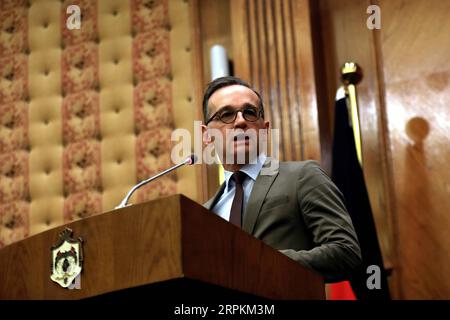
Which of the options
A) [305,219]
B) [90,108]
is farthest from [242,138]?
[90,108]

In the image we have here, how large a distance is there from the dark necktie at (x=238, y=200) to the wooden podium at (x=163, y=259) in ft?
1.48

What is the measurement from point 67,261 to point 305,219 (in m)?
0.73

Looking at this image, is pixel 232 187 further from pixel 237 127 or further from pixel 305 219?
pixel 305 219

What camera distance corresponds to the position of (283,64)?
3691mm

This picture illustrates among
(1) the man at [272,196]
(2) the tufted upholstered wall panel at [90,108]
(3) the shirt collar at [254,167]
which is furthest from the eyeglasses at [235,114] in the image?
(2) the tufted upholstered wall panel at [90,108]

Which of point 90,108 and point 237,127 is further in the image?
point 90,108

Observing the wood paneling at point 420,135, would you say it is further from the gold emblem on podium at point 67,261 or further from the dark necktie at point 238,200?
the gold emblem on podium at point 67,261

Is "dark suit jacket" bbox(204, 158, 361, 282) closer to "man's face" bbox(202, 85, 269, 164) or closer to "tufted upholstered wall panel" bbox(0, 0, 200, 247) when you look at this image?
"man's face" bbox(202, 85, 269, 164)

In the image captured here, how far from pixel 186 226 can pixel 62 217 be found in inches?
113

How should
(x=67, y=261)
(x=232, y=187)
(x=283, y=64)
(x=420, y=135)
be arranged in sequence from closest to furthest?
(x=67, y=261)
(x=232, y=187)
(x=420, y=135)
(x=283, y=64)

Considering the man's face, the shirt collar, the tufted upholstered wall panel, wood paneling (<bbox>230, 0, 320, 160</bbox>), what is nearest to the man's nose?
the man's face

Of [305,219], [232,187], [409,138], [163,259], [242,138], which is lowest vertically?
[163,259]

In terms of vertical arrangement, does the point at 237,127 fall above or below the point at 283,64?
below
